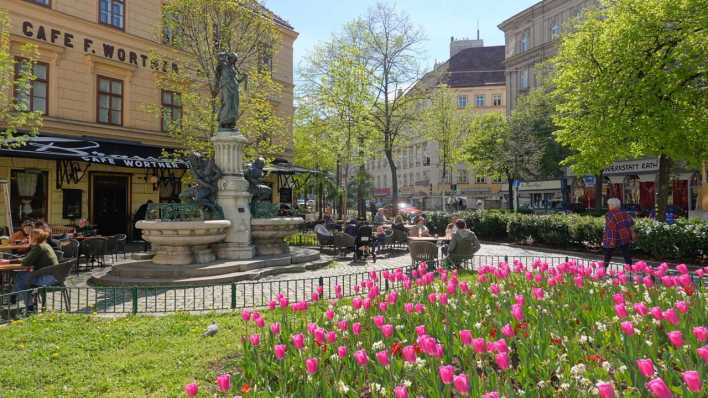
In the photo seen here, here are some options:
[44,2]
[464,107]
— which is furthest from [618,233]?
[464,107]

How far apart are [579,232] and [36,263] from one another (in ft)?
46.1

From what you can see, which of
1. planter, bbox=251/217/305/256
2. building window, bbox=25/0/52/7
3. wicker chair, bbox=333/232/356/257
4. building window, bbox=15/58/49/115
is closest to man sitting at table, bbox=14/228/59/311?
planter, bbox=251/217/305/256

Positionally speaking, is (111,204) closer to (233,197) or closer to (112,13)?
(112,13)

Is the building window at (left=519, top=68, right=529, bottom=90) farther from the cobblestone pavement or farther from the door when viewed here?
the cobblestone pavement

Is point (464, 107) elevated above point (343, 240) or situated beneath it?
elevated above

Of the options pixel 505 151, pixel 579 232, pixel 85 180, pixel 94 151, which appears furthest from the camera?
pixel 505 151

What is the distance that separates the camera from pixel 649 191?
3173cm

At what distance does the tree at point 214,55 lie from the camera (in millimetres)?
17578

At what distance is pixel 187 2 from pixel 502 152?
19.5 metres

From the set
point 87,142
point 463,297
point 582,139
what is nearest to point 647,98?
point 582,139

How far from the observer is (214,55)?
17859 mm

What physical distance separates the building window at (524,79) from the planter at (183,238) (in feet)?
137

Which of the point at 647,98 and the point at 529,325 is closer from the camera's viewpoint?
the point at 529,325

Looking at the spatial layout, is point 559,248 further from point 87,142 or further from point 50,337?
point 87,142
